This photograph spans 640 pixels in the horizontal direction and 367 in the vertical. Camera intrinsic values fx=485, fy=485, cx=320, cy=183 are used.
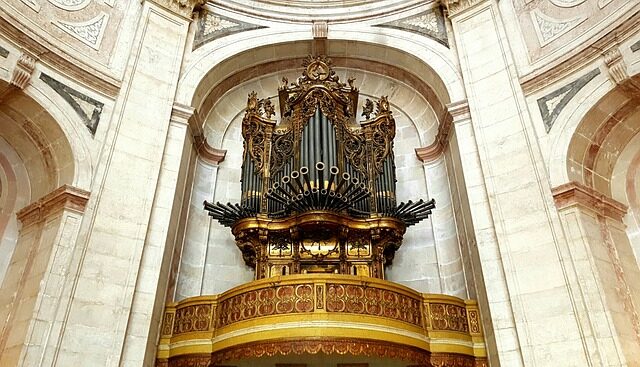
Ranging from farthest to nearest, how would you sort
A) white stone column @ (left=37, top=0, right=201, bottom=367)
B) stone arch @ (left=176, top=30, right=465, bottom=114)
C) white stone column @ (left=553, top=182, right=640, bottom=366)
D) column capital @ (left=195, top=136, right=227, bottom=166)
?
1. column capital @ (left=195, top=136, right=227, bottom=166)
2. stone arch @ (left=176, top=30, right=465, bottom=114)
3. white stone column @ (left=37, top=0, right=201, bottom=367)
4. white stone column @ (left=553, top=182, right=640, bottom=366)

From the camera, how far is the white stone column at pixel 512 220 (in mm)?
5629

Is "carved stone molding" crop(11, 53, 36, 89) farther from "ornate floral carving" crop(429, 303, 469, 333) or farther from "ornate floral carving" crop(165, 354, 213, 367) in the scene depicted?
"ornate floral carving" crop(429, 303, 469, 333)

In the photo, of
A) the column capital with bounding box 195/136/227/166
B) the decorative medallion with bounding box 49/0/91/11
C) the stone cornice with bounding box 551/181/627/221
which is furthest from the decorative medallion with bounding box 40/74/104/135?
the stone cornice with bounding box 551/181/627/221

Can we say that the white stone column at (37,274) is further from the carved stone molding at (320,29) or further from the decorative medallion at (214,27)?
the carved stone molding at (320,29)

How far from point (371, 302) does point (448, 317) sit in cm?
118

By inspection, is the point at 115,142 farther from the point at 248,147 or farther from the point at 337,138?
the point at 337,138

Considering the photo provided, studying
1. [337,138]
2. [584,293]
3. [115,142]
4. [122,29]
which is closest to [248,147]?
[337,138]

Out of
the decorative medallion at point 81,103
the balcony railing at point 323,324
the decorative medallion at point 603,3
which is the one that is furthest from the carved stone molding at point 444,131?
the decorative medallion at point 81,103

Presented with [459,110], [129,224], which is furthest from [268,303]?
[459,110]

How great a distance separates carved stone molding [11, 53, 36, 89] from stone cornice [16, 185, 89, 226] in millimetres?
1506

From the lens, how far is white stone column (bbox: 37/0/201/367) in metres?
5.80

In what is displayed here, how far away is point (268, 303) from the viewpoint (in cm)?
607

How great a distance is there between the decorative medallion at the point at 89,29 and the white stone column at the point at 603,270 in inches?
282

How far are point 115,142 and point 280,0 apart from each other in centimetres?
500
